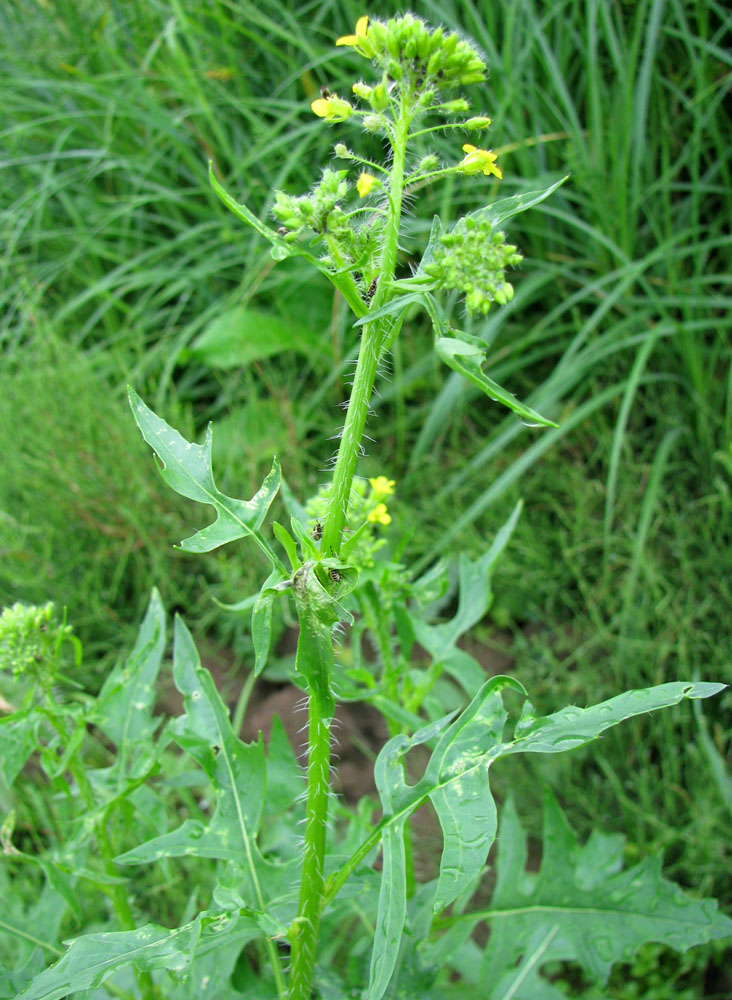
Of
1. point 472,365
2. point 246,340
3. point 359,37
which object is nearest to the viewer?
point 472,365

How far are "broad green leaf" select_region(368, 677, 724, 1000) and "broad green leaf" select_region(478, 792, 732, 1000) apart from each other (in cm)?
47

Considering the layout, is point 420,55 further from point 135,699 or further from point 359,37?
point 135,699

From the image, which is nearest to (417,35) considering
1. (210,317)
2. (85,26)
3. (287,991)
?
(287,991)

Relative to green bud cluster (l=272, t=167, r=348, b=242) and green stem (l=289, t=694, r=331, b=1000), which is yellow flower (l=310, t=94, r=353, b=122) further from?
green stem (l=289, t=694, r=331, b=1000)

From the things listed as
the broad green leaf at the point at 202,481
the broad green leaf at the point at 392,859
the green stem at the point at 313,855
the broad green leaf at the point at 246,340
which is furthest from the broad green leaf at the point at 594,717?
the broad green leaf at the point at 246,340

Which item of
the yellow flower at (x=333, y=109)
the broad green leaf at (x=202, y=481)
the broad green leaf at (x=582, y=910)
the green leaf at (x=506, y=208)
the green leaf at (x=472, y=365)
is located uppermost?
the yellow flower at (x=333, y=109)

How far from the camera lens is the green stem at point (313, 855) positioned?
1.06 m

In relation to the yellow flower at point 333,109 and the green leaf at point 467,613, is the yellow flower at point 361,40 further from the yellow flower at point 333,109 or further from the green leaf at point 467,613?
the green leaf at point 467,613

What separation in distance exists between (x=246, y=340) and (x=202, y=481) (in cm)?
215

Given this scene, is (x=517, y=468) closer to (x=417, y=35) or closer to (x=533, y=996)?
(x=533, y=996)

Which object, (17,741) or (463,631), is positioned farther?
(463,631)

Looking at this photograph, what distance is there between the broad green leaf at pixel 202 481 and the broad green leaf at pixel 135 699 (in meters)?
0.38

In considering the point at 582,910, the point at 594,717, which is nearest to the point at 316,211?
the point at 594,717

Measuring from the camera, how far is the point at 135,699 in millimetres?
1457
